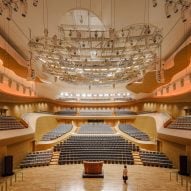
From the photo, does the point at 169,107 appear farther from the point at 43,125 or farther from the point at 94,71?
the point at 94,71

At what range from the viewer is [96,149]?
18297mm

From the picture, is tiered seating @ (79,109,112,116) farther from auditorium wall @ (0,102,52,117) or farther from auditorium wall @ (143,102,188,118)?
auditorium wall @ (143,102,188,118)

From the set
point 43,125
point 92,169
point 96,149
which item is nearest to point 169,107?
point 96,149

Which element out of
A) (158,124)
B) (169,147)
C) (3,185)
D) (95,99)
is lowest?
(3,185)

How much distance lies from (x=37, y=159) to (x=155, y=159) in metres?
7.96

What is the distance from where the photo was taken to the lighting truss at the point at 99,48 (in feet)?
32.5

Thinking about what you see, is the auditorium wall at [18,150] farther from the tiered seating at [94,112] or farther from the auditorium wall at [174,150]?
the tiered seating at [94,112]

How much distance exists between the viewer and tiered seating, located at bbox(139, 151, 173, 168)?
16.4 m

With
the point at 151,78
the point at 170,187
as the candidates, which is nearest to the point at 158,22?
the point at 170,187

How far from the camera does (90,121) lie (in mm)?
34094

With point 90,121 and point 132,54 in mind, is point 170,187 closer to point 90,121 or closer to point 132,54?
point 132,54

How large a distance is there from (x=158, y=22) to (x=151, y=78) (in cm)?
959

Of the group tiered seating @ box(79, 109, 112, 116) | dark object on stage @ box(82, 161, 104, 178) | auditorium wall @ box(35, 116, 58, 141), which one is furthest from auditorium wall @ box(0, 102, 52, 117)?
dark object on stage @ box(82, 161, 104, 178)

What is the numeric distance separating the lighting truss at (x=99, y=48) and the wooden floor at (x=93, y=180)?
5.73 meters
